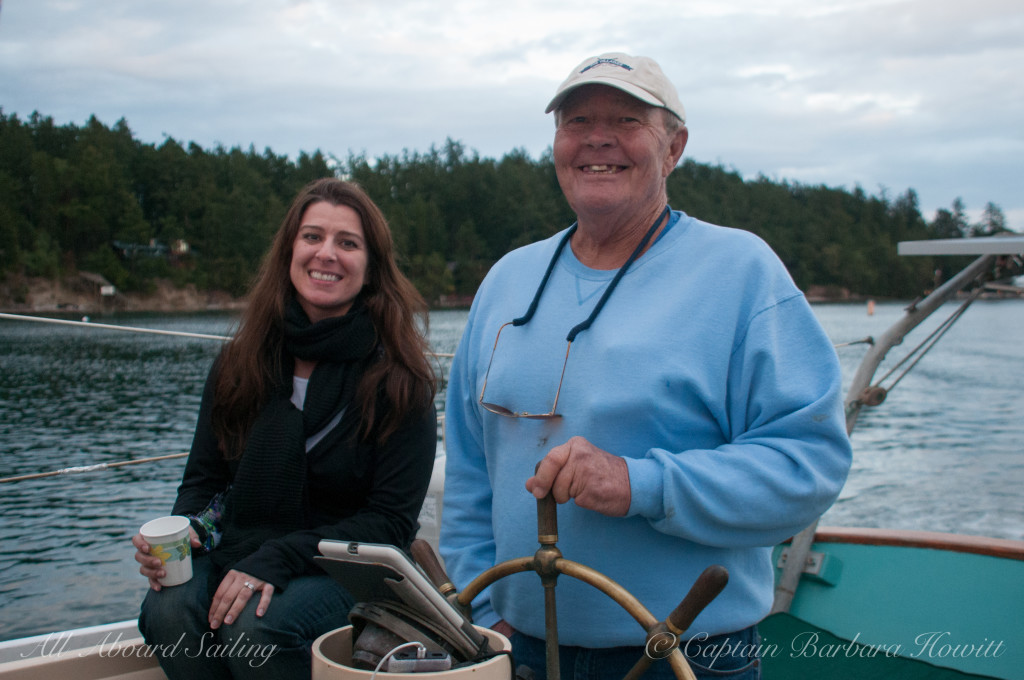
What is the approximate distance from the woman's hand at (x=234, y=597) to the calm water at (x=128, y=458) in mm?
965

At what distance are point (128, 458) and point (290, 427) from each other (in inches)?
447

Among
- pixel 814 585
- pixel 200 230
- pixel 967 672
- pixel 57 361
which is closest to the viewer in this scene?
pixel 967 672

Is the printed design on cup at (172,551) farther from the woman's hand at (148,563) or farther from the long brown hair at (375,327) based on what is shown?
the long brown hair at (375,327)

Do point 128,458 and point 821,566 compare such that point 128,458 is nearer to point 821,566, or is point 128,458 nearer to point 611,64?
point 821,566

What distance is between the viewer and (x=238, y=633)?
184 cm

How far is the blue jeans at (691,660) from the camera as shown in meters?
1.30

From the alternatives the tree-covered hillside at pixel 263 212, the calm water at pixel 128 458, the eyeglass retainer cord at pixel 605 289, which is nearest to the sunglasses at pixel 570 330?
the eyeglass retainer cord at pixel 605 289

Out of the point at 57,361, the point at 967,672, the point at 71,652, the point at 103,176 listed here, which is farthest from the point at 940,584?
the point at 103,176

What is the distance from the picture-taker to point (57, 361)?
23172 millimetres

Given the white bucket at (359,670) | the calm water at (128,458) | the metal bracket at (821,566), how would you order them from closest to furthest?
the white bucket at (359,670) < the metal bracket at (821,566) < the calm water at (128,458)

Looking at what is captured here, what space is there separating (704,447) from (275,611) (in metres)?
1.11

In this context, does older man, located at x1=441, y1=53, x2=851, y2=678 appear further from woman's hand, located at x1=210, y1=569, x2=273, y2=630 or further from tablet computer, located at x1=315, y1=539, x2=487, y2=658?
woman's hand, located at x1=210, y1=569, x2=273, y2=630

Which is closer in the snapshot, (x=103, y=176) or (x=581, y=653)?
(x=581, y=653)

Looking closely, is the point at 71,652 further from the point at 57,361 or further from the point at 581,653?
the point at 57,361
